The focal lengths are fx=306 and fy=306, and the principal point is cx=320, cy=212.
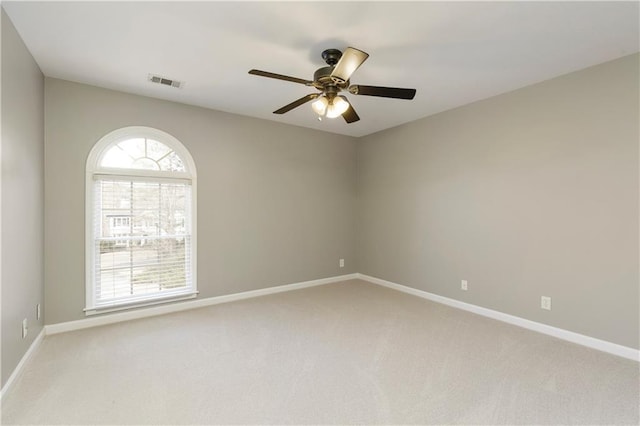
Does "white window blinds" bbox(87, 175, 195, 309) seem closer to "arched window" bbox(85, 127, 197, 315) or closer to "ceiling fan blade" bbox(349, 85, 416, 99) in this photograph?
"arched window" bbox(85, 127, 197, 315)

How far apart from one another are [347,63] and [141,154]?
2745mm

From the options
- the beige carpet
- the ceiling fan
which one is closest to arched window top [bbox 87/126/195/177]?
the beige carpet

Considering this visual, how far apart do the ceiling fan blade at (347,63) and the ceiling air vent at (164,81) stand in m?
1.84

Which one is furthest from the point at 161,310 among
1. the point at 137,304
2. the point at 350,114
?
the point at 350,114

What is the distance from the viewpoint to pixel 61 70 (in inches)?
114

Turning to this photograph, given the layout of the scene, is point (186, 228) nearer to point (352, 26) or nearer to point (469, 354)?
point (352, 26)

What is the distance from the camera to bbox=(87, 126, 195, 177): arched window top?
336 cm

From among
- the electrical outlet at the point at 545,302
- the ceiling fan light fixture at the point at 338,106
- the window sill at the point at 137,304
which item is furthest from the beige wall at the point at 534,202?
the window sill at the point at 137,304

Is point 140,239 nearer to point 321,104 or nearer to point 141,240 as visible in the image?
point 141,240

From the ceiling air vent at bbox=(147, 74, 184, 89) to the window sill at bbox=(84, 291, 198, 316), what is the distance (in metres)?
2.44

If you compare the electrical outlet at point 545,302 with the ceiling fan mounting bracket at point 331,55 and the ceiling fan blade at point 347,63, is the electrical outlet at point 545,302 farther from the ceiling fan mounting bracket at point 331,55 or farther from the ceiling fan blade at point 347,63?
the ceiling fan mounting bracket at point 331,55

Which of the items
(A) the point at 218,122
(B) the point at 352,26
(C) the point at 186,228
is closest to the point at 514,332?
(B) the point at 352,26

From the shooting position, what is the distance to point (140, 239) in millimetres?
3588

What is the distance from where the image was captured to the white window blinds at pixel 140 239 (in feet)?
11.1
